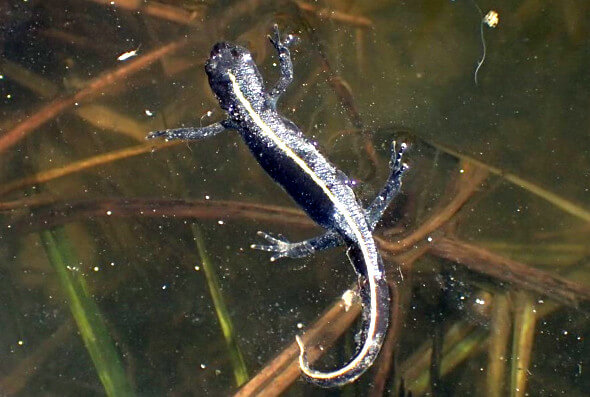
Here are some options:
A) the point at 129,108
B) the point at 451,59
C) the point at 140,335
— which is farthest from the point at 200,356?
the point at 451,59

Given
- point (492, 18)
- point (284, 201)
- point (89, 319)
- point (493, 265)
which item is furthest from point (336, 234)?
point (89, 319)

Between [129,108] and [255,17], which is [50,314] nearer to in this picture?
[129,108]

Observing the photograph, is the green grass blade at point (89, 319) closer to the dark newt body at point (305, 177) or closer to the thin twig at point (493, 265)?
the dark newt body at point (305, 177)

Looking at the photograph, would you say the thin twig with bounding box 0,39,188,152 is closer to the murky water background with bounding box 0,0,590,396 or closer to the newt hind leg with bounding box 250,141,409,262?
the murky water background with bounding box 0,0,590,396

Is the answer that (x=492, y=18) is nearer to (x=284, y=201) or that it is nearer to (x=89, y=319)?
(x=284, y=201)

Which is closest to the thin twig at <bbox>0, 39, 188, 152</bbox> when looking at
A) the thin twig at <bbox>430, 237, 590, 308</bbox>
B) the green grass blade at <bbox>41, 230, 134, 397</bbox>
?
the green grass blade at <bbox>41, 230, 134, 397</bbox>

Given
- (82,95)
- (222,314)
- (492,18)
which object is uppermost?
(82,95)
